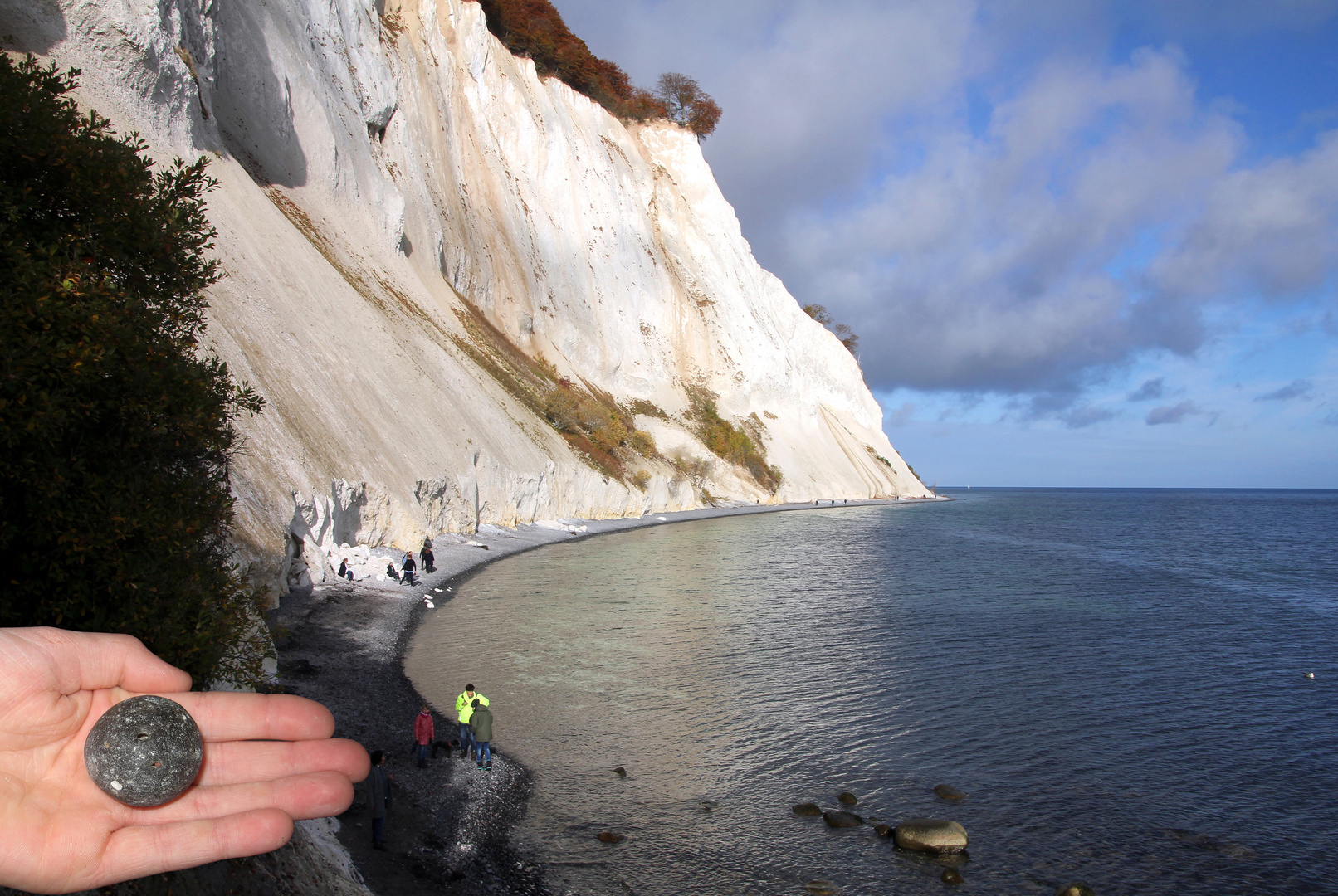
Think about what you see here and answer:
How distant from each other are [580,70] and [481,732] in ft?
252

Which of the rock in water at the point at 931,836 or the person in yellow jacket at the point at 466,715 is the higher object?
the person in yellow jacket at the point at 466,715

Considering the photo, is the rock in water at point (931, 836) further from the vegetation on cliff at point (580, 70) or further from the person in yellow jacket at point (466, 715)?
the vegetation on cliff at point (580, 70)

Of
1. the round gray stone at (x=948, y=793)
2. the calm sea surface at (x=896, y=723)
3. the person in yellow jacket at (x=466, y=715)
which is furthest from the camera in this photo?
the person in yellow jacket at (x=466, y=715)

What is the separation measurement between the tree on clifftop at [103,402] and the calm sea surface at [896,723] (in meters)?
6.28

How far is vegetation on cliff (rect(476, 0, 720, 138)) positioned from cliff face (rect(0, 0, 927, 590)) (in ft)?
12.7

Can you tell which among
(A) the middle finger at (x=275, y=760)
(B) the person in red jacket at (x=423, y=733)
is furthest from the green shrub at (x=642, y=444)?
(A) the middle finger at (x=275, y=760)

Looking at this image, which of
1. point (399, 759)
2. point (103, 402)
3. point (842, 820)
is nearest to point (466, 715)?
point (399, 759)

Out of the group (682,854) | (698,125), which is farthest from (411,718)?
(698,125)

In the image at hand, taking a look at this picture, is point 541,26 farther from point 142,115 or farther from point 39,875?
point 39,875

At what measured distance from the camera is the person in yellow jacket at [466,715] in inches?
531

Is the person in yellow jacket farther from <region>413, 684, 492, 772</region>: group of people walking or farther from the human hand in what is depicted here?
the human hand

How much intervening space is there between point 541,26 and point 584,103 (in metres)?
8.21

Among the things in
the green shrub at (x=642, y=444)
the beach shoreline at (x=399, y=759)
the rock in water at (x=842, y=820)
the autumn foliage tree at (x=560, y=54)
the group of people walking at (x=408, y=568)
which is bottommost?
the rock in water at (x=842, y=820)

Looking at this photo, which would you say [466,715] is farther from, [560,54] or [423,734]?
[560,54]
